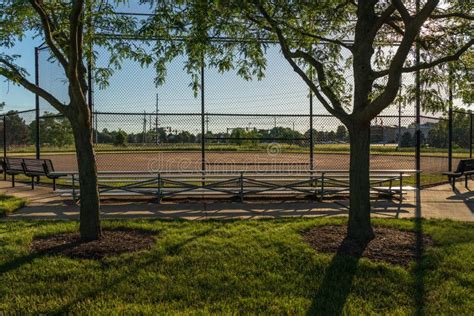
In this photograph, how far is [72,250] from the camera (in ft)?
17.0

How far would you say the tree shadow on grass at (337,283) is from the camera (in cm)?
366

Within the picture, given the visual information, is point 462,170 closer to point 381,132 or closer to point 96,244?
point 381,132

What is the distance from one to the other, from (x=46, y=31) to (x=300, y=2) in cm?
348

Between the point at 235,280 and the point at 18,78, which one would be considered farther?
the point at 18,78

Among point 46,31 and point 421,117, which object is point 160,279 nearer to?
point 46,31

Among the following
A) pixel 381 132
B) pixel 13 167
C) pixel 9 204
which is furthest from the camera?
pixel 381 132

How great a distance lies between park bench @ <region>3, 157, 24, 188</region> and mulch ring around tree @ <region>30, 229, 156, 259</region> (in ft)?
22.9

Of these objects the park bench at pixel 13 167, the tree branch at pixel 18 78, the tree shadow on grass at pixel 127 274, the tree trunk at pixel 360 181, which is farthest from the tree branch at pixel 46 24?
the park bench at pixel 13 167

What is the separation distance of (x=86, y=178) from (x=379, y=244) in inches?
160

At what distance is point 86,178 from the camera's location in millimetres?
5547

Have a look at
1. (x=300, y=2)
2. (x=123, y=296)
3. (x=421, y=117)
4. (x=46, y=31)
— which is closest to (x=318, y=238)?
(x=123, y=296)

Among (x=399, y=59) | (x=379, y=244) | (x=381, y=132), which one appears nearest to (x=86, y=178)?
(x=379, y=244)

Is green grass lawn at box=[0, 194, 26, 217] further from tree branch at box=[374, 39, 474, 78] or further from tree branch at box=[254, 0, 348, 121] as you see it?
tree branch at box=[374, 39, 474, 78]

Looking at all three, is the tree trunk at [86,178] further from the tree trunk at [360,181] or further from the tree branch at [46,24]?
the tree trunk at [360,181]
